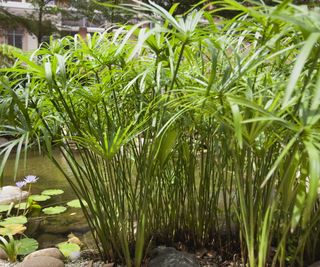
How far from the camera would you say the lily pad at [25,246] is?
6.92 feet

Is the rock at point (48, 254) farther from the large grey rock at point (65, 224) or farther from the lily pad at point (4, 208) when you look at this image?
the lily pad at point (4, 208)

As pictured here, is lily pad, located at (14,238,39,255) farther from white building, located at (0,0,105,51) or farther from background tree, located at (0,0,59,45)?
white building, located at (0,0,105,51)

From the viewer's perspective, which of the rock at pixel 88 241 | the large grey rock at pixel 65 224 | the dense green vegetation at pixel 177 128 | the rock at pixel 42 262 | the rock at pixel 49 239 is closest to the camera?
the dense green vegetation at pixel 177 128

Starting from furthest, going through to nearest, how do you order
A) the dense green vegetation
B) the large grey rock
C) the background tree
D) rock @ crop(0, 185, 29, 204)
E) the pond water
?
the background tree
the pond water
rock @ crop(0, 185, 29, 204)
the large grey rock
the dense green vegetation

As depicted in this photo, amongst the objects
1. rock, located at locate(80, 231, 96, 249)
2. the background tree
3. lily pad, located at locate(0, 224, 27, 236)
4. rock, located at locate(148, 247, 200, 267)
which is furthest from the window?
rock, located at locate(148, 247, 200, 267)

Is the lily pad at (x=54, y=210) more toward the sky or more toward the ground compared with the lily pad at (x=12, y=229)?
more toward the ground

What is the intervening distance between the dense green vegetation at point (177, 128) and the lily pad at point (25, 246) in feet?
2.22

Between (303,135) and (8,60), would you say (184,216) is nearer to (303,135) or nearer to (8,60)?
(303,135)

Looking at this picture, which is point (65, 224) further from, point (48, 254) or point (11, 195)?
point (48, 254)

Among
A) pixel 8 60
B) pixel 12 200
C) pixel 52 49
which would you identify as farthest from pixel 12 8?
pixel 52 49

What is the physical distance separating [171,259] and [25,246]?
1044mm

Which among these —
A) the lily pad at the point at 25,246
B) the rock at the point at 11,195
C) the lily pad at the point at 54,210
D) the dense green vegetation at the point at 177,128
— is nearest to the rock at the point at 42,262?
the dense green vegetation at the point at 177,128

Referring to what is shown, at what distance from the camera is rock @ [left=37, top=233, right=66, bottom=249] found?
2.40m

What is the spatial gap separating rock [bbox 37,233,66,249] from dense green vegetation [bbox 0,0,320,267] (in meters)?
0.86
